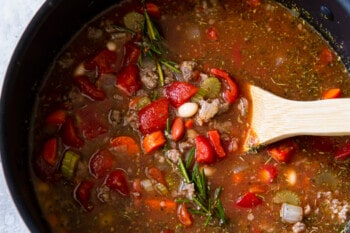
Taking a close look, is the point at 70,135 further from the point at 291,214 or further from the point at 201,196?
the point at 291,214

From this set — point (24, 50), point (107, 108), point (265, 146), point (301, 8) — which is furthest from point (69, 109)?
point (301, 8)

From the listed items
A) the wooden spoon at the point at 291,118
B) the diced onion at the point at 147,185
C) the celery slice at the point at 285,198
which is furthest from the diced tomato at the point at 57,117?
the celery slice at the point at 285,198

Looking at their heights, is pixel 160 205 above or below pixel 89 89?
below

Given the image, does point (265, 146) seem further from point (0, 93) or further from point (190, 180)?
point (0, 93)

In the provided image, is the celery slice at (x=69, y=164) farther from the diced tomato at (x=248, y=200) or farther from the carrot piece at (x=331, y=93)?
the carrot piece at (x=331, y=93)

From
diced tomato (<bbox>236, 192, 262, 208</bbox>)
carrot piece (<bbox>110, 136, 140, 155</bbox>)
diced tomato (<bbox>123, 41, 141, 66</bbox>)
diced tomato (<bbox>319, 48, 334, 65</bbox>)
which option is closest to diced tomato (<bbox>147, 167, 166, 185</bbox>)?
carrot piece (<bbox>110, 136, 140, 155</bbox>)

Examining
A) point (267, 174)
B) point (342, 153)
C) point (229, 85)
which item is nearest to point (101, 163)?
point (229, 85)
